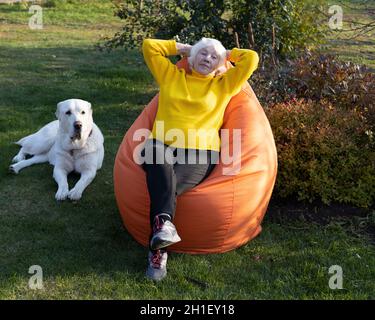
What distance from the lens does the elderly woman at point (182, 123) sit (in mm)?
3791

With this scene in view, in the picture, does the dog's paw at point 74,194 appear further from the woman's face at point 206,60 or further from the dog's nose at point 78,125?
the woman's face at point 206,60

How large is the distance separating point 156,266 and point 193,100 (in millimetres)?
1364

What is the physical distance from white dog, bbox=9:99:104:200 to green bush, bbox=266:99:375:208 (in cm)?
181

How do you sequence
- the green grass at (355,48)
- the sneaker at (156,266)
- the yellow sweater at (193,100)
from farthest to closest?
the green grass at (355,48)
the yellow sweater at (193,100)
the sneaker at (156,266)

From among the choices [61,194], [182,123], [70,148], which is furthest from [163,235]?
[70,148]

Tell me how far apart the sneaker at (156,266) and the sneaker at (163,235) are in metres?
0.13

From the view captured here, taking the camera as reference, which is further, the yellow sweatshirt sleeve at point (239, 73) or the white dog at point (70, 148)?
the white dog at point (70, 148)

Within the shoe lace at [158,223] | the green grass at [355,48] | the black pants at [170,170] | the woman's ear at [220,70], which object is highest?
the green grass at [355,48]

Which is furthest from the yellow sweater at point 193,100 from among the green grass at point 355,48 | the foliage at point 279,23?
the green grass at point 355,48

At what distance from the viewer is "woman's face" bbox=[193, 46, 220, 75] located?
14.4 ft

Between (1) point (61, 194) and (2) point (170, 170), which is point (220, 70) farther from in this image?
(1) point (61, 194)

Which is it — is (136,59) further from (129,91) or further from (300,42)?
(300,42)

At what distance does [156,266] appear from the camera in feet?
12.4
